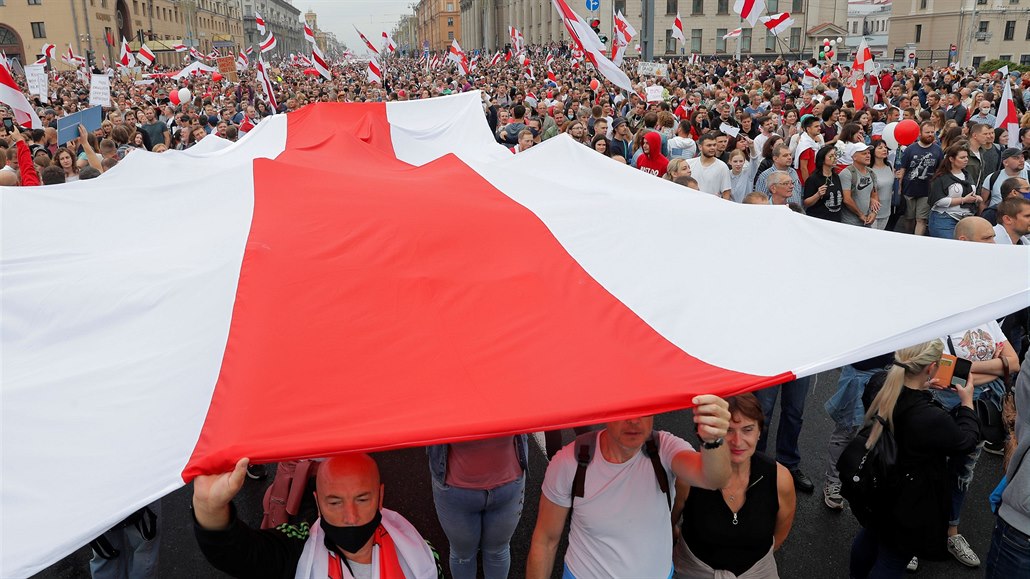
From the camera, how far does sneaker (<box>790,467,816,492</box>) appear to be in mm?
4754

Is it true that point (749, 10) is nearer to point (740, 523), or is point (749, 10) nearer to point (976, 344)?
point (976, 344)

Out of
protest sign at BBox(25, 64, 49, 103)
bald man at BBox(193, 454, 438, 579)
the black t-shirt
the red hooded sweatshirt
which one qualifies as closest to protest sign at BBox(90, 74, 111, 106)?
protest sign at BBox(25, 64, 49, 103)

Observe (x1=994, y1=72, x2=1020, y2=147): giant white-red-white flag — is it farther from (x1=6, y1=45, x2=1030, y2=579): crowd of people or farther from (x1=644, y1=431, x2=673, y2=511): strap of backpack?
(x1=644, y1=431, x2=673, y2=511): strap of backpack

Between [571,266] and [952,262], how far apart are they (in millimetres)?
1526

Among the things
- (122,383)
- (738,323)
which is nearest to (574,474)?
(738,323)

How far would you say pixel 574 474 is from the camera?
9.14 ft

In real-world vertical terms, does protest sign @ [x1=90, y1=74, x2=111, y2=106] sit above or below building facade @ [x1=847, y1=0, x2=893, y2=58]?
below

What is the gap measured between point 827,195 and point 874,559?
4698 mm

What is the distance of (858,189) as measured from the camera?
7.60 m

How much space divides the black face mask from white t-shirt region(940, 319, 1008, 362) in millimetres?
3264

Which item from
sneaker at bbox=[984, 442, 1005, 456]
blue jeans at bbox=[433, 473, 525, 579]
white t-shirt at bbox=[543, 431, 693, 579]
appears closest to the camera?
white t-shirt at bbox=[543, 431, 693, 579]

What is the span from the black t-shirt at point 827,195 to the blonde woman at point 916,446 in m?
4.51

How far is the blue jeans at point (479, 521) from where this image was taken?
3.32 m

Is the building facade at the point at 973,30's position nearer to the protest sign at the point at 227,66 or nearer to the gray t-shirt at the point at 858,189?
the protest sign at the point at 227,66
